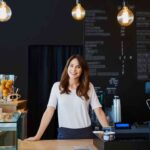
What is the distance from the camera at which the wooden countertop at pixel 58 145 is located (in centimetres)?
207

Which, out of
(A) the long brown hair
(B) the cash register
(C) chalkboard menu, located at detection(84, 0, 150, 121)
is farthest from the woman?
(C) chalkboard menu, located at detection(84, 0, 150, 121)

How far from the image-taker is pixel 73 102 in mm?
2371

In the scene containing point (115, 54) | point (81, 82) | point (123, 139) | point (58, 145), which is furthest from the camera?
point (115, 54)

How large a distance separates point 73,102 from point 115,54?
282 cm

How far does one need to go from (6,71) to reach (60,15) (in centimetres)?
114

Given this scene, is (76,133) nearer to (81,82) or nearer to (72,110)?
(72,110)

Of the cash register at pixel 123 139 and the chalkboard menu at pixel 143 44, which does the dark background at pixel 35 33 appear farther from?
the cash register at pixel 123 139

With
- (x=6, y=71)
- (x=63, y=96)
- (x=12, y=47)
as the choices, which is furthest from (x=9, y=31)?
(x=63, y=96)

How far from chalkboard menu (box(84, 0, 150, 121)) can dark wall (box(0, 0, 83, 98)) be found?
24 centimetres

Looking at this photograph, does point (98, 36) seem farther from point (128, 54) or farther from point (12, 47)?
point (12, 47)

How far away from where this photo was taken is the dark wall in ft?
16.6

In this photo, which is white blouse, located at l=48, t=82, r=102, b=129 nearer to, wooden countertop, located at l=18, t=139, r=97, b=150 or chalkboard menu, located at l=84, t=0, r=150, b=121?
wooden countertop, located at l=18, t=139, r=97, b=150

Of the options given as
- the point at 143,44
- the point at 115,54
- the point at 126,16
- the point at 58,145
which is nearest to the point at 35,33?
the point at 115,54

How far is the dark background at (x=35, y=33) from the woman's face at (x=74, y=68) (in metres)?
2.75
